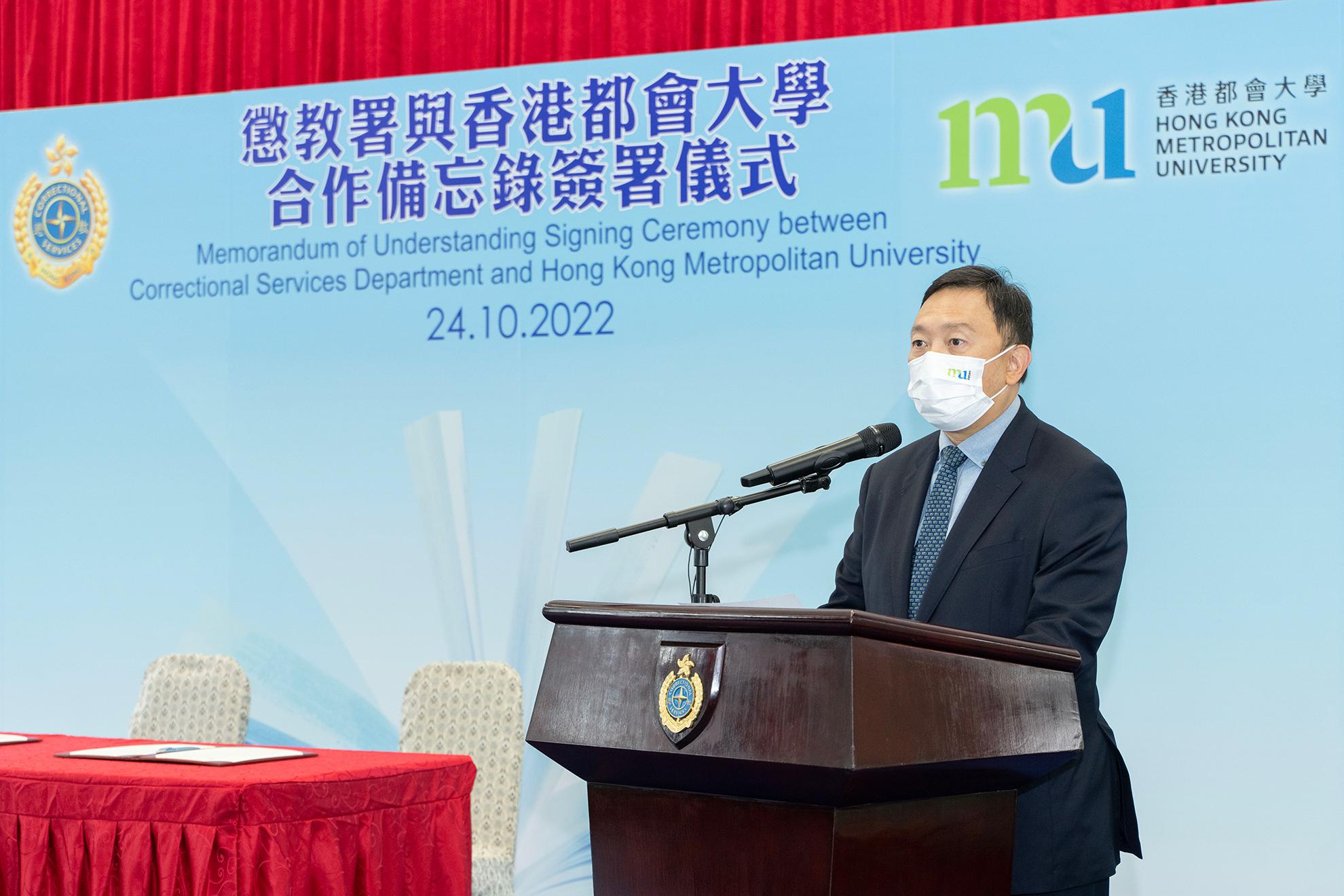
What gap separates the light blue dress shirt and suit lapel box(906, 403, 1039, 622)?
0.06m

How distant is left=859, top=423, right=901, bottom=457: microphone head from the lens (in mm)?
1901

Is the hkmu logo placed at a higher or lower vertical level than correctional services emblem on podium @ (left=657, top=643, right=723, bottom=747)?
higher

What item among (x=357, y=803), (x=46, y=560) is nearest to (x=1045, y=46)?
(x=357, y=803)

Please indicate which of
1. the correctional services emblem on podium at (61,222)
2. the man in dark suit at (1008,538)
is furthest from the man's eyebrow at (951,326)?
the correctional services emblem on podium at (61,222)

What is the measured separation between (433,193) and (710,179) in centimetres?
84

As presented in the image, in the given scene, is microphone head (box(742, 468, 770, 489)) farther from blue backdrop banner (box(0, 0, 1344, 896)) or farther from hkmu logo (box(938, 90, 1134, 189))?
hkmu logo (box(938, 90, 1134, 189))

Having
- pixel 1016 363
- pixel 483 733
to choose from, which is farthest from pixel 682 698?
pixel 483 733

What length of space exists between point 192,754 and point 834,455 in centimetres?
148

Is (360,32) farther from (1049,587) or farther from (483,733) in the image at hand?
(1049,587)

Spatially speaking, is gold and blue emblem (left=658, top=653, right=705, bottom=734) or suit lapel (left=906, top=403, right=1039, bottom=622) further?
suit lapel (left=906, top=403, right=1039, bottom=622)

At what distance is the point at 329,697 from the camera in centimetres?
402

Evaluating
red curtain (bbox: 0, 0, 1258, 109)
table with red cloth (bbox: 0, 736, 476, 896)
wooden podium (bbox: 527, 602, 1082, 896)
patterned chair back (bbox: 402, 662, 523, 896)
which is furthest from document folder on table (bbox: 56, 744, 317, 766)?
red curtain (bbox: 0, 0, 1258, 109)

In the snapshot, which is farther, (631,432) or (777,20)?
(777,20)

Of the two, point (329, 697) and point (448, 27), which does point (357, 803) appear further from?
point (448, 27)
